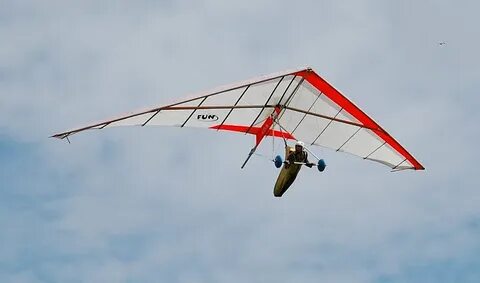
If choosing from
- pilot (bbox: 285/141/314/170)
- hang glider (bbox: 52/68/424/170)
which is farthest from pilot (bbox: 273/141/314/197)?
hang glider (bbox: 52/68/424/170)

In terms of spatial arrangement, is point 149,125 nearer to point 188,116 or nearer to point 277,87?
point 188,116

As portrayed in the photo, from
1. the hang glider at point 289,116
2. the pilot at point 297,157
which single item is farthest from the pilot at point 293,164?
the hang glider at point 289,116

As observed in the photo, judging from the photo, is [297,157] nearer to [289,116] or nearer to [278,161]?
[278,161]

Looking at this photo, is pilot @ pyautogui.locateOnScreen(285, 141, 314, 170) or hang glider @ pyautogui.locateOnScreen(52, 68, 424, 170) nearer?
pilot @ pyautogui.locateOnScreen(285, 141, 314, 170)

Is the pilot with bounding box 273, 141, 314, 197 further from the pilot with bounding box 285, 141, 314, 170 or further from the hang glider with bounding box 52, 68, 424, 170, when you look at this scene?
the hang glider with bounding box 52, 68, 424, 170

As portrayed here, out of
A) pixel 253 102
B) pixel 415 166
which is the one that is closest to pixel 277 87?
pixel 253 102

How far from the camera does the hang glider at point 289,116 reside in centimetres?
3828

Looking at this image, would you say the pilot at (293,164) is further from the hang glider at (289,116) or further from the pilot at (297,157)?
the hang glider at (289,116)

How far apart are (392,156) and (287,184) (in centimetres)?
651

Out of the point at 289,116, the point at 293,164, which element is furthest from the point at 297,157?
the point at 289,116

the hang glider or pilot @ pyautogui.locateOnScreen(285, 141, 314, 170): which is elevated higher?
the hang glider

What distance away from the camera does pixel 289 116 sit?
42.6 meters

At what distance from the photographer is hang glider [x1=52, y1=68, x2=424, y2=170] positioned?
38.3 metres

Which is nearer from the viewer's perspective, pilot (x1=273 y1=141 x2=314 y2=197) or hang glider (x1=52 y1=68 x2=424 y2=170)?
pilot (x1=273 y1=141 x2=314 y2=197)
